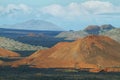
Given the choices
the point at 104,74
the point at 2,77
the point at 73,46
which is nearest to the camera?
the point at 2,77

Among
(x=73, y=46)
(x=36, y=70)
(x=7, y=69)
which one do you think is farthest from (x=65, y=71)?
(x=73, y=46)

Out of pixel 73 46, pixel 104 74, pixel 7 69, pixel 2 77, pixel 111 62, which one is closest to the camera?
pixel 2 77

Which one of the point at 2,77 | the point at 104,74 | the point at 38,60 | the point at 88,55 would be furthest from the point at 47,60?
the point at 2,77

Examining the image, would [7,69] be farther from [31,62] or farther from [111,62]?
[111,62]

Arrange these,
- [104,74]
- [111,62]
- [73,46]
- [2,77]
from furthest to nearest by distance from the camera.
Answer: [73,46]
[111,62]
[104,74]
[2,77]

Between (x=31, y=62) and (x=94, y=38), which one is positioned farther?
(x=94, y=38)

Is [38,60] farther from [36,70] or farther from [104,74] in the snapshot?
[104,74]
